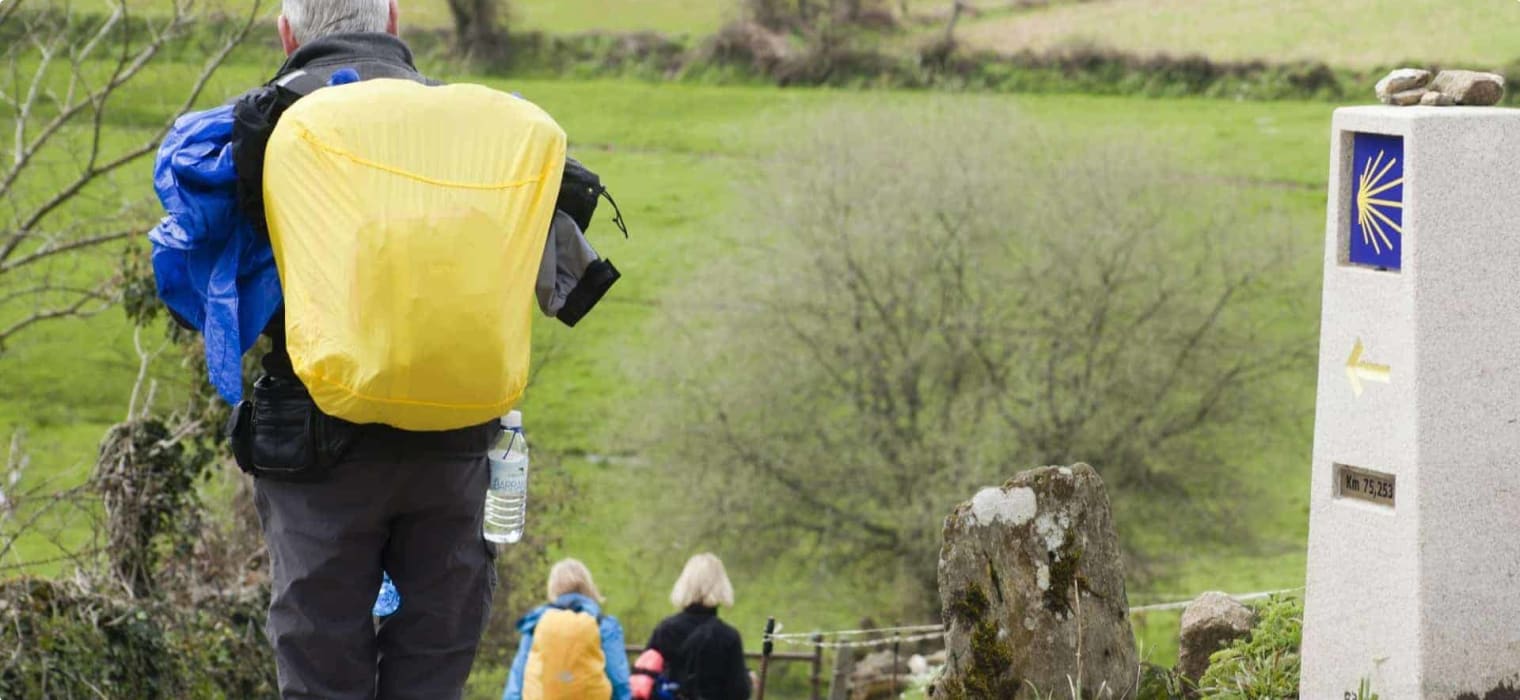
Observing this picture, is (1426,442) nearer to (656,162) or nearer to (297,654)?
(297,654)

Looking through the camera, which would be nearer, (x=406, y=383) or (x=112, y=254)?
(x=406, y=383)

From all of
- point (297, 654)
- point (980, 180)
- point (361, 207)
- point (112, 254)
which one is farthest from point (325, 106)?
point (980, 180)

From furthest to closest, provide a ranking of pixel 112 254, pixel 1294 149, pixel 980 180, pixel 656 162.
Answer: pixel 656 162, pixel 1294 149, pixel 980 180, pixel 112 254

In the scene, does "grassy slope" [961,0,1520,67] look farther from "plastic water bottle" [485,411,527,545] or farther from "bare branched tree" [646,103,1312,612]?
"plastic water bottle" [485,411,527,545]

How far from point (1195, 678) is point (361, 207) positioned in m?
4.11

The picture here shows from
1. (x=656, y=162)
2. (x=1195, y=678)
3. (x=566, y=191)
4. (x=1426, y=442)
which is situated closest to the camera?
(x=566, y=191)

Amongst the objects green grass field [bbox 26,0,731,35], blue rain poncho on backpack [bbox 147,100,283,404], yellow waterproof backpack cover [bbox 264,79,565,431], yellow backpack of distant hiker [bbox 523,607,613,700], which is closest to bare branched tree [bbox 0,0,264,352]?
yellow backpack of distant hiker [bbox 523,607,613,700]

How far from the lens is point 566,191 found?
3.87m

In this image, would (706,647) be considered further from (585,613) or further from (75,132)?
(75,132)

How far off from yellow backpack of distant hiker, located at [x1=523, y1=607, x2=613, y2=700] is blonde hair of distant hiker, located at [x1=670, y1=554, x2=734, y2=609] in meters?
0.69

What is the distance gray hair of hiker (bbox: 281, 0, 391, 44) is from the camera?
3887mm

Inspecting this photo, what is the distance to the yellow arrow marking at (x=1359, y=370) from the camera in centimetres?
555

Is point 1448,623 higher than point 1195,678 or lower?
higher

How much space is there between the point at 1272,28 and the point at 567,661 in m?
37.9
